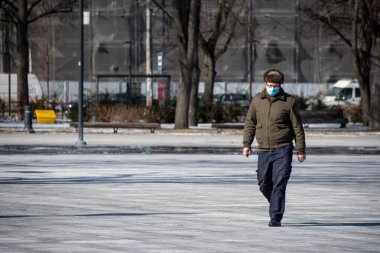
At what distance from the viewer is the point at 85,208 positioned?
587 inches

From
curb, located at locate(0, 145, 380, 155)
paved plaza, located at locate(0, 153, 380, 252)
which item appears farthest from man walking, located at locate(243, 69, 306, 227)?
curb, located at locate(0, 145, 380, 155)

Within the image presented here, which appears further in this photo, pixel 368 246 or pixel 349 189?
pixel 349 189

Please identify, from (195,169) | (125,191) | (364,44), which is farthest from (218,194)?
(364,44)

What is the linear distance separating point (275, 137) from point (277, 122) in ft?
0.56

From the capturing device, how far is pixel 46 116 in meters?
49.9

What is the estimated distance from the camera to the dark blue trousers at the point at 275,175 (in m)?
12.6

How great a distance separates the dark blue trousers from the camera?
12.6 m

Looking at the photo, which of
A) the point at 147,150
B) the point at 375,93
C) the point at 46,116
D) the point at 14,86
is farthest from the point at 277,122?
the point at 14,86

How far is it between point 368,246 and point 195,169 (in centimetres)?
1267

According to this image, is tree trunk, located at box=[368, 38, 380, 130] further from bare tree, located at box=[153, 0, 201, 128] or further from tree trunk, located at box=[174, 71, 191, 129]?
tree trunk, located at box=[174, 71, 191, 129]

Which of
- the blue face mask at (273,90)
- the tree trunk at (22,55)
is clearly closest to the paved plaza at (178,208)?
the blue face mask at (273,90)

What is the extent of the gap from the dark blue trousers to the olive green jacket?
9 centimetres

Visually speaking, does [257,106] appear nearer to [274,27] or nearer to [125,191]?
[125,191]

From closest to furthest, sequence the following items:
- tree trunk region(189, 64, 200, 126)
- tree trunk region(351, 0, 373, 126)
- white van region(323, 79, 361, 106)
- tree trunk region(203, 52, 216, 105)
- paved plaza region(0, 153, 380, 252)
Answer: paved plaza region(0, 153, 380, 252) < tree trunk region(189, 64, 200, 126) < tree trunk region(351, 0, 373, 126) < tree trunk region(203, 52, 216, 105) < white van region(323, 79, 361, 106)
